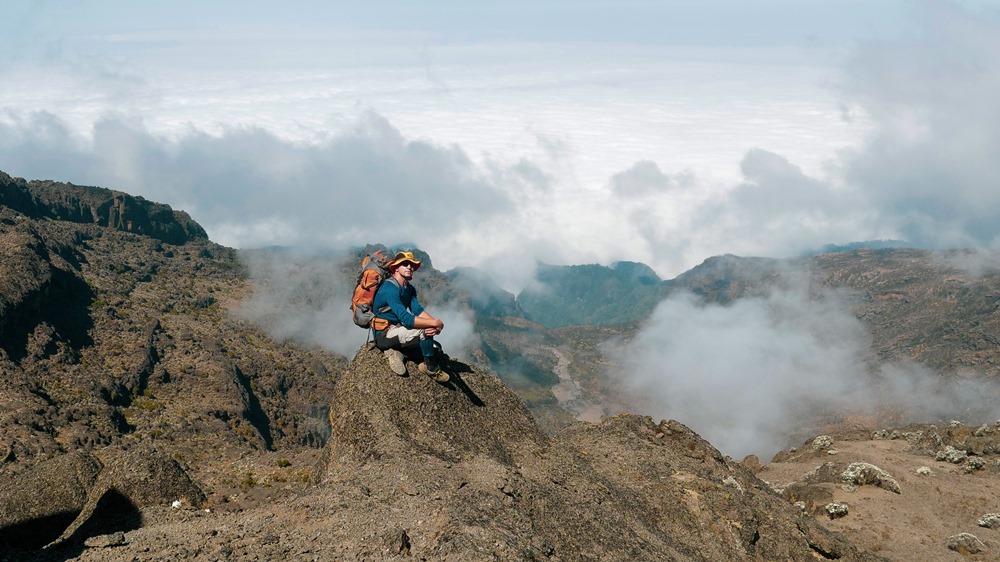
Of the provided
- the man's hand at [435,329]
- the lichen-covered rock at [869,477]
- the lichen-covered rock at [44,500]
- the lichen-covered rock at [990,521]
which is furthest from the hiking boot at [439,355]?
the lichen-covered rock at [990,521]

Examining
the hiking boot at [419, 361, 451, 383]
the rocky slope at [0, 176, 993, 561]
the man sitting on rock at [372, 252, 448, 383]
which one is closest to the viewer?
the rocky slope at [0, 176, 993, 561]

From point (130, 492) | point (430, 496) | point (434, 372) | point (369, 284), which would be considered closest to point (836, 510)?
point (434, 372)

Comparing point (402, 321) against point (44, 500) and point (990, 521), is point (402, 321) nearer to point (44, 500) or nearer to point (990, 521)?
point (44, 500)

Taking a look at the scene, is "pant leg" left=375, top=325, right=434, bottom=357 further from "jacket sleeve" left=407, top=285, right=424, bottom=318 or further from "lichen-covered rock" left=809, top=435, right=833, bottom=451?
"lichen-covered rock" left=809, top=435, right=833, bottom=451

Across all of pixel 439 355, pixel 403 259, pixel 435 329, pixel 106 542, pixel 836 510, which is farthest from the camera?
pixel 836 510

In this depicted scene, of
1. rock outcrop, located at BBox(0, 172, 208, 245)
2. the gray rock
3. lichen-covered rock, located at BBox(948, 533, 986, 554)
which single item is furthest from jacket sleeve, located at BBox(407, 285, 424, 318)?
rock outcrop, located at BBox(0, 172, 208, 245)

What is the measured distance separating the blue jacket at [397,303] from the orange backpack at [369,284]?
0.23 metres

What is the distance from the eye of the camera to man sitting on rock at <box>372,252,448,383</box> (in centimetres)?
→ 1756

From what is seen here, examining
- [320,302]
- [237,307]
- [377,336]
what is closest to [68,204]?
[237,307]

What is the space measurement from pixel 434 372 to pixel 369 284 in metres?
3.06

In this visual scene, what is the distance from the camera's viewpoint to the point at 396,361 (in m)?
18.8

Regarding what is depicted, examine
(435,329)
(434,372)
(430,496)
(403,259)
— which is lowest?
(430,496)

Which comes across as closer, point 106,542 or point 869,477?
point 106,542

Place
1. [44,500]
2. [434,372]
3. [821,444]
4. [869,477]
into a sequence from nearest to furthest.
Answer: [434,372] < [44,500] < [869,477] < [821,444]
